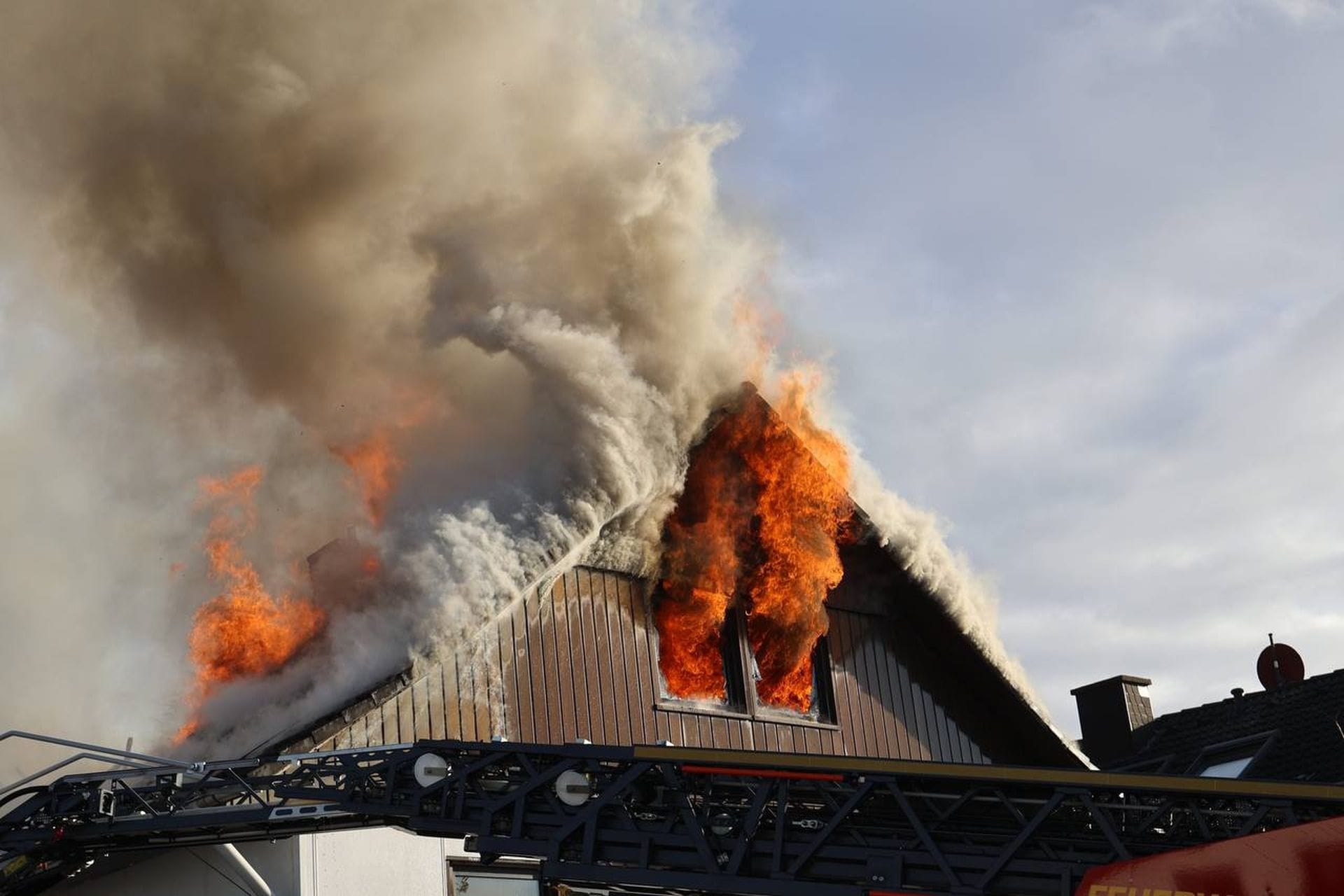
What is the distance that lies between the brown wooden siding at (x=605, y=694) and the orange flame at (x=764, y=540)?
517 mm

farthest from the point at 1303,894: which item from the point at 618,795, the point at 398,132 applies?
the point at 398,132

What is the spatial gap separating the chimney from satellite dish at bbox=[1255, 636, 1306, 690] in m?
1.64

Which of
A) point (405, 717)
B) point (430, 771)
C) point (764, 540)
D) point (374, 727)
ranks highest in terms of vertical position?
point (764, 540)

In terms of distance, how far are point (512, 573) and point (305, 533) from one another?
215 inches

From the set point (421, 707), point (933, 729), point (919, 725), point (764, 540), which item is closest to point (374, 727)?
point (421, 707)

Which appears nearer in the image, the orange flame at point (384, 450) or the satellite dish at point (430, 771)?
the satellite dish at point (430, 771)

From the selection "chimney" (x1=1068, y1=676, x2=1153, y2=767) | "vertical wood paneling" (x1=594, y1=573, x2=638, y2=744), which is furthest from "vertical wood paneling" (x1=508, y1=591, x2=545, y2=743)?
"chimney" (x1=1068, y1=676, x2=1153, y2=767)

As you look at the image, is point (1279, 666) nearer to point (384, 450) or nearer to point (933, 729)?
point (933, 729)

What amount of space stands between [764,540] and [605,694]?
291cm

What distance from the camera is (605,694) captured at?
14.3 m

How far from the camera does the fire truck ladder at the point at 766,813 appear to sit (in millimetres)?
8633

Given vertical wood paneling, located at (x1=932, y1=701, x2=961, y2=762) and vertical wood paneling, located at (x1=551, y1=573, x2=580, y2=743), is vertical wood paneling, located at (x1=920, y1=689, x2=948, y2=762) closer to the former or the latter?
vertical wood paneling, located at (x1=932, y1=701, x2=961, y2=762)

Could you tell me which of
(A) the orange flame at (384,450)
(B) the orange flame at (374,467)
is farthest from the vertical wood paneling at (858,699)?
(B) the orange flame at (374,467)

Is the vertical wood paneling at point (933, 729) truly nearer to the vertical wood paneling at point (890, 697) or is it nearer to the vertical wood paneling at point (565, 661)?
the vertical wood paneling at point (890, 697)
